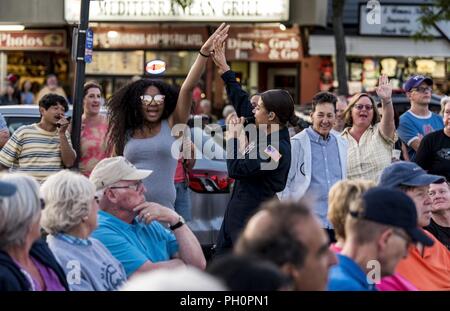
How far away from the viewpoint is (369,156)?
29.1 feet

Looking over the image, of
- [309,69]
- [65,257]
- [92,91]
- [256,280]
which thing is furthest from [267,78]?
[256,280]

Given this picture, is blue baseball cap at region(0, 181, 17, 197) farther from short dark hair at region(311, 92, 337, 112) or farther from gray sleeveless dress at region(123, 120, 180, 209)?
short dark hair at region(311, 92, 337, 112)

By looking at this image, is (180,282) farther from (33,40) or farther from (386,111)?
(33,40)

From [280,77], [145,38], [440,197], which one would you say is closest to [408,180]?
[440,197]

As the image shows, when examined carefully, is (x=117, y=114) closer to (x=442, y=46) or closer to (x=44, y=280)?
(x=44, y=280)

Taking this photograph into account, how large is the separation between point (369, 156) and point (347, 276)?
16.0 feet

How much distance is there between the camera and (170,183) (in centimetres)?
726

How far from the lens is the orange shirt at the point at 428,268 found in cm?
547

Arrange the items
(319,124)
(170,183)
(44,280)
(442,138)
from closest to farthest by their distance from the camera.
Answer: (44,280), (170,183), (319,124), (442,138)

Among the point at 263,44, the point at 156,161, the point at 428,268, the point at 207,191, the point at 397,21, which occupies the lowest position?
the point at 207,191

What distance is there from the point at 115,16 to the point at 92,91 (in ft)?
39.7

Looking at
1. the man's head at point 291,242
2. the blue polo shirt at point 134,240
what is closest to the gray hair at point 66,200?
the blue polo shirt at point 134,240

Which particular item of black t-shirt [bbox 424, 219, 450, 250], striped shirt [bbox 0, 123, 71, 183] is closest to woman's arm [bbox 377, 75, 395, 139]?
black t-shirt [bbox 424, 219, 450, 250]

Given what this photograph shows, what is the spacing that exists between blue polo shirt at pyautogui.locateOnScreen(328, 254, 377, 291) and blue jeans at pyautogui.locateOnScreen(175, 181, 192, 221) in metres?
5.01
